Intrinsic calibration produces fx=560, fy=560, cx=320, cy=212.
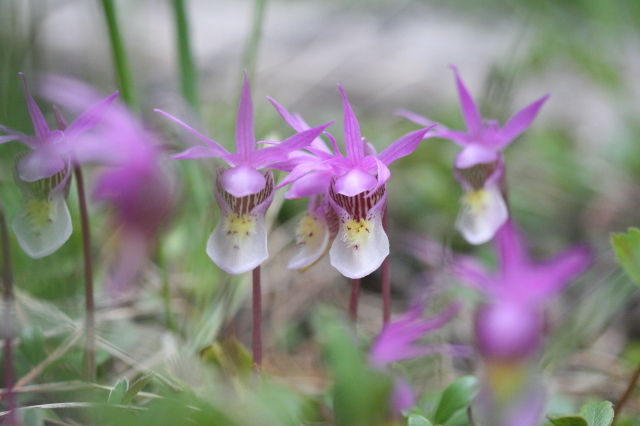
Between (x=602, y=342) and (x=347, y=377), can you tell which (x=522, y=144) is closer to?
(x=602, y=342)

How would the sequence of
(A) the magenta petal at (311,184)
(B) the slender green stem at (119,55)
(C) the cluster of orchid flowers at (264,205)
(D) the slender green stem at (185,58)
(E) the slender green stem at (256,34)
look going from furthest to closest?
1. (E) the slender green stem at (256,34)
2. (D) the slender green stem at (185,58)
3. (B) the slender green stem at (119,55)
4. (A) the magenta petal at (311,184)
5. (C) the cluster of orchid flowers at (264,205)

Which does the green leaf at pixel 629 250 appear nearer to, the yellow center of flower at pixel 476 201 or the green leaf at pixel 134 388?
the yellow center of flower at pixel 476 201

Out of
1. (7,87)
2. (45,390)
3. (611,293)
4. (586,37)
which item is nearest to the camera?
(45,390)

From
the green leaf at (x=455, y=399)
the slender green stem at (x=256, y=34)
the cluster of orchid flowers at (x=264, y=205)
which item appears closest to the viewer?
the cluster of orchid flowers at (x=264, y=205)

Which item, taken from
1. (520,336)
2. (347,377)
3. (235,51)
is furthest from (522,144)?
(347,377)

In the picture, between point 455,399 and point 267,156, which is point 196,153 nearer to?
point 267,156

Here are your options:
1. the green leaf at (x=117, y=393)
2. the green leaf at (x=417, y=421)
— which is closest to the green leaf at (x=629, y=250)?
the green leaf at (x=417, y=421)
